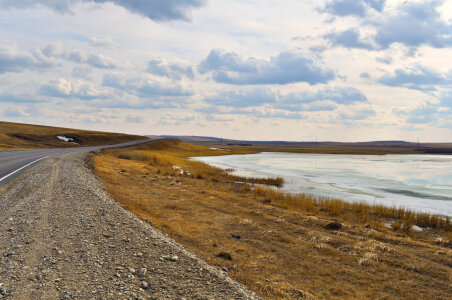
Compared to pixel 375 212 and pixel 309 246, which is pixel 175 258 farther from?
pixel 375 212

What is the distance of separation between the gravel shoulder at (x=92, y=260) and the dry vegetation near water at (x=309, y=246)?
150cm

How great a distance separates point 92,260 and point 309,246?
756 centimetres

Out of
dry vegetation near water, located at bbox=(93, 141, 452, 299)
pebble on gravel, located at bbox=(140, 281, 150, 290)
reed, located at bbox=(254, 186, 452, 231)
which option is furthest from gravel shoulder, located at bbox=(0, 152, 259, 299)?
reed, located at bbox=(254, 186, 452, 231)

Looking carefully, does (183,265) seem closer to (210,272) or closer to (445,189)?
(210,272)

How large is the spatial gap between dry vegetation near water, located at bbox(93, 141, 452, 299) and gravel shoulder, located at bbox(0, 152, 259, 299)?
1500 mm

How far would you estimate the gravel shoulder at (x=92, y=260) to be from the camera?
6055 mm

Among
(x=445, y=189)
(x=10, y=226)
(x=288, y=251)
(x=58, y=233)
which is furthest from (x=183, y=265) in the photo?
(x=445, y=189)

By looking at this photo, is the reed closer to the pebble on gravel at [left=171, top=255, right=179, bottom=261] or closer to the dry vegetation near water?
the dry vegetation near water

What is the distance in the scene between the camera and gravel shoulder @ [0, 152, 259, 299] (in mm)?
6055

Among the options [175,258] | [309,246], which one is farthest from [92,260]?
[309,246]

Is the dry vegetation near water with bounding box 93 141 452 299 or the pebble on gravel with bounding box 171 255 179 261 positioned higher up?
the pebble on gravel with bounding box 171 255 179 261

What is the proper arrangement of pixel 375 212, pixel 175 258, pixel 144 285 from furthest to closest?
pixel 375 212 < pixel 175 258 < pixel 144 285

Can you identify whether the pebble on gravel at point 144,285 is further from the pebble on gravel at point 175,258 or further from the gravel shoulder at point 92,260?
the pebble on gravel at point 175,258

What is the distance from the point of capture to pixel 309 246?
11672mm
